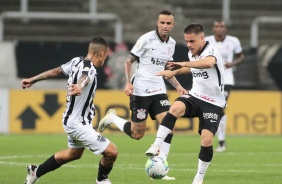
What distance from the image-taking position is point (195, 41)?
1101 cm

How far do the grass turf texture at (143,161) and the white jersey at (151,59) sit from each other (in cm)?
125

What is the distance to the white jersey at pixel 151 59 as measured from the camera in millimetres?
13141

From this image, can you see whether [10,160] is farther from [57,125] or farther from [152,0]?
[152,0]

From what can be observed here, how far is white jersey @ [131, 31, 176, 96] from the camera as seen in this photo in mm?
13141

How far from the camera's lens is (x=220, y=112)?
11109 millimetres

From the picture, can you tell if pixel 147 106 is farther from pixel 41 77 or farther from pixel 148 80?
pixel 41 77

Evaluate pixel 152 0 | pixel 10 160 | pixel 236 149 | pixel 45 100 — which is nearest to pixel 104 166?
pixel 10 160

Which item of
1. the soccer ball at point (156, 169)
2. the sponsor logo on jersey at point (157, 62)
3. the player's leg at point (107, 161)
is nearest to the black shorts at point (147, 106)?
the sponsor logo on jersey at point (157, 62)

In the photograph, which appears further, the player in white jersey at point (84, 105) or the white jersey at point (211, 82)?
the white jersey at point (211, 82)

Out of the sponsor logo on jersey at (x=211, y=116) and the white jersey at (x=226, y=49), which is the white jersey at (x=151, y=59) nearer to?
the sponsor logo on jersey at (x=211, y=116)

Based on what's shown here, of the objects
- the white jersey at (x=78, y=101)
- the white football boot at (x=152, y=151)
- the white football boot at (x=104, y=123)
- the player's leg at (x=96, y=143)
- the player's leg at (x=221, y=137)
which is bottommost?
the player's leg at (x=221, y=137)

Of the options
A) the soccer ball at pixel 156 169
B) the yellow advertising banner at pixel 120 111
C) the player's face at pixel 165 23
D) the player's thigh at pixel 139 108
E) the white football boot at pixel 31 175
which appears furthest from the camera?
the yellow advertising banner at pixel 120 111

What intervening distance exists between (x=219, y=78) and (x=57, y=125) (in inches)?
425

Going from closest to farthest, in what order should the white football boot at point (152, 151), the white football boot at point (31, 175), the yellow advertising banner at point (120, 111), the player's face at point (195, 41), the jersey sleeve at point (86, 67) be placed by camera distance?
the jersey sleeve at point (86, 67)
the white football boot at point (31, 175)
the white football boot at point (152, 151)
the player's face at point (195, 41)
the yellow advertising banner at point (120, 111)
